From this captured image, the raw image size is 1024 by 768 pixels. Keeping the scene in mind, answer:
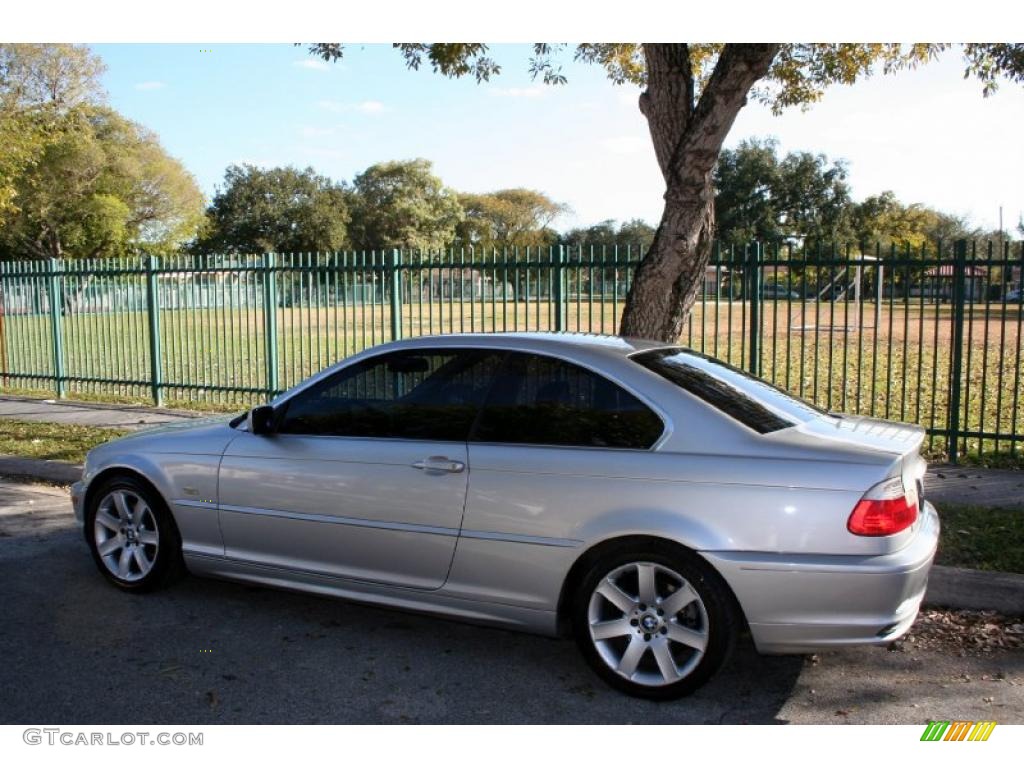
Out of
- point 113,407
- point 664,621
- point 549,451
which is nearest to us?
point 664,621

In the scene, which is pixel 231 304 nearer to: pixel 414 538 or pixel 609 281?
pixel 609 281

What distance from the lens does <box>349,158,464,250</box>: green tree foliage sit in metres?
84.7

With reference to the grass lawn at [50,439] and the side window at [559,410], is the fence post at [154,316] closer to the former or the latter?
the grass lawn at [50,439]

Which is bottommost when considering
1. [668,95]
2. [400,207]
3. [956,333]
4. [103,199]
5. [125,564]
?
[125,564]

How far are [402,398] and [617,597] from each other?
1.50m

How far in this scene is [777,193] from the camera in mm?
65188

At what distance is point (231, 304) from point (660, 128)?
25.5 feet

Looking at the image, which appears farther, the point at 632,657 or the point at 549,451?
the point at 549,451

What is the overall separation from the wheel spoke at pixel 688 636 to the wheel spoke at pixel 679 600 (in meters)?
0.07

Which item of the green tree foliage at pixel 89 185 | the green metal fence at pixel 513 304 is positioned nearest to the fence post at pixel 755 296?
the green metal fence at pixel 513 304

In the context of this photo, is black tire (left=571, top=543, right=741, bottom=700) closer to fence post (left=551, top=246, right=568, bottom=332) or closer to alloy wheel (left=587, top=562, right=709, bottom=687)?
alloy wheel (left=587, top=562, right=709, bottom=687)

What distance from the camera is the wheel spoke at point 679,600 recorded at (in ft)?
12.2

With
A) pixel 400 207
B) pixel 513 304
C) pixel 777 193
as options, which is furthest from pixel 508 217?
pixel 513 304

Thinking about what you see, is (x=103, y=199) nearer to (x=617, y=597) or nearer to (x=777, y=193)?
(x=777, y=193)
